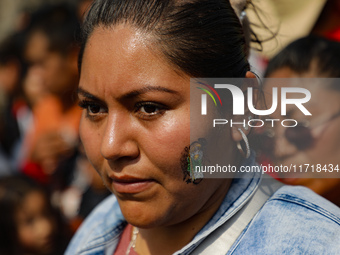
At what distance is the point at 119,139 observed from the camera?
4.67 feet

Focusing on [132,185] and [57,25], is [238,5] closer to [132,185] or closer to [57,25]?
[132,185]

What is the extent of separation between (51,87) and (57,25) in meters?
0.62

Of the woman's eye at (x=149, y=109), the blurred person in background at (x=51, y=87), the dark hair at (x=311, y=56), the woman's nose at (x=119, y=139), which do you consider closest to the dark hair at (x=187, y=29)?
the woman's eye at (x=149, y=109)

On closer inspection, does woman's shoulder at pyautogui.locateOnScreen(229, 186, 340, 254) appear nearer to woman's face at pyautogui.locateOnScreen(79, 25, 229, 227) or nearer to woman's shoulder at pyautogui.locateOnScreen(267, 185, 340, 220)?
woman's shoulder at pyautogui.locateOnScreen(267, 185, 340, 220)

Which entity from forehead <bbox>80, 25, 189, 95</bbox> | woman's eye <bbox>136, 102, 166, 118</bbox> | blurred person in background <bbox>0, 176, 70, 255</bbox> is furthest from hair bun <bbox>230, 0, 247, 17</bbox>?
blurred person in background <bbox>0, 176, 70, 255</bbox>

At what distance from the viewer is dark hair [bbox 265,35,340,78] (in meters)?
2.32

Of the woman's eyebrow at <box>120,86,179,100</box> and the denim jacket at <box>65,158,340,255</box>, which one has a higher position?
the woman's eyebrow at <box>120,86,179,100</box>

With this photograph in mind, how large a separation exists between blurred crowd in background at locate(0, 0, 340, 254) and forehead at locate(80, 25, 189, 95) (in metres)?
0.49

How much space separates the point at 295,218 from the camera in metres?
1.45

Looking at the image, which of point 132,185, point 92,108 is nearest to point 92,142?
point 92,108

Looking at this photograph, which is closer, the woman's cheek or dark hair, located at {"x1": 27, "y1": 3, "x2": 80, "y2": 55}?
the woman's cheek

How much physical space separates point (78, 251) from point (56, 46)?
2403 mm

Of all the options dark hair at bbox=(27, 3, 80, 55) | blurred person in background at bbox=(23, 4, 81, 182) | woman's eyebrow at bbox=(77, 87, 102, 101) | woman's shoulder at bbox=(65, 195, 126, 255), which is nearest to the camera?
woman's eyebrow at bbox=(77, 87, 102, 101)

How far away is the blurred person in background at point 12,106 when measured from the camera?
14.6 feet
